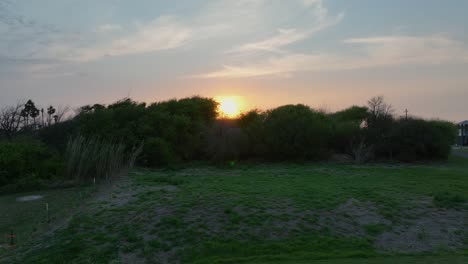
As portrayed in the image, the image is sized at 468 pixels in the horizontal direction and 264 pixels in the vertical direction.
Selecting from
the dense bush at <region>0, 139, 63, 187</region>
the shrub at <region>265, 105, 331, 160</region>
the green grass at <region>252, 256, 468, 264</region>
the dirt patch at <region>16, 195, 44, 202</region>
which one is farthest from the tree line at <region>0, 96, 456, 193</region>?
the green grass at <region>252, 256, 468, 264</region>

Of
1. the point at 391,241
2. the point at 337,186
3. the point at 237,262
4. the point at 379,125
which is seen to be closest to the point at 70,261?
the point at 237,262

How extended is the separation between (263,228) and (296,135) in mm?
16016

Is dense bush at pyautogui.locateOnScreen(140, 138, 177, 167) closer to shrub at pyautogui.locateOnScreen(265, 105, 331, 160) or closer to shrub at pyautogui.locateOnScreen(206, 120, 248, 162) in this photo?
shrub at pyautogui.locateOnScreen(206, 120, 248, 162)

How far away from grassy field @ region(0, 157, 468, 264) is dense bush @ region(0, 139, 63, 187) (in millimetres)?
6509

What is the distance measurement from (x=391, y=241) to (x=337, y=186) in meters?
5.07

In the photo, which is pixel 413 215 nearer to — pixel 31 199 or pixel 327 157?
pixel 31 199

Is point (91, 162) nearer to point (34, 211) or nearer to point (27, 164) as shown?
point (27, 164)

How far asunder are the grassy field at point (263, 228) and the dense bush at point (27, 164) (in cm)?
651

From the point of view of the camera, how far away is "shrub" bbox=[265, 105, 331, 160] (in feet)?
78.2

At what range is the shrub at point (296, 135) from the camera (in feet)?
78.2

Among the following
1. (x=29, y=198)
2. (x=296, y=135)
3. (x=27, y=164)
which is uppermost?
(x=296, y=135)

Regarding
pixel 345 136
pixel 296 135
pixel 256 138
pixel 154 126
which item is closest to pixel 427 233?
pixel 296 135

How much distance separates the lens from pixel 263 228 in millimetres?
8273

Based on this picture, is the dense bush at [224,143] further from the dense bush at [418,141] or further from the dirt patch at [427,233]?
the dirt patch at [427,233]
